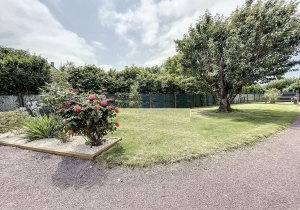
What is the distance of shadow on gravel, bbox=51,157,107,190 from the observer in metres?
2.49

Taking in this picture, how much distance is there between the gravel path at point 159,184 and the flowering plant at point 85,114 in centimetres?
72

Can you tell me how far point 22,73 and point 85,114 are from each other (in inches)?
360

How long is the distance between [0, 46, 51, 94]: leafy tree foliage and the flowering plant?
8.43 meters

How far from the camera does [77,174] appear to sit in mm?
2760

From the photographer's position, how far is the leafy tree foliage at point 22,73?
8564mm

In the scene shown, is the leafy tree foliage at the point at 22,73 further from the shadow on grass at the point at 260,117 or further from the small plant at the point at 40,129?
the shadow on grass at the point at 260,117

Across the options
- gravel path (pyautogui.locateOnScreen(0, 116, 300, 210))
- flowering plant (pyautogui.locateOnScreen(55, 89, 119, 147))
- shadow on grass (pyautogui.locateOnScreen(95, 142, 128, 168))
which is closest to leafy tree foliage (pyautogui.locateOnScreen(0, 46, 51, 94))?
gravel path (pyautogui.locateOnScreen(0, 116, 300, 210))

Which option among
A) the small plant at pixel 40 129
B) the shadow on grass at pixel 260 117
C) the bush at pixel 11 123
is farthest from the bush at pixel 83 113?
the shadow on grass at pixel 260 117

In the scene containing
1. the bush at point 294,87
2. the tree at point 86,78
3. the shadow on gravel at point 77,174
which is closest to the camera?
the shadow on gravel at point 77,174

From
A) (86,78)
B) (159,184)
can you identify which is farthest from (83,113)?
(86,78)

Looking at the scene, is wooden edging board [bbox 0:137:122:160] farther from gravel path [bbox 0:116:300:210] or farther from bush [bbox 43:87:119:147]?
bush [bbox 43:87:119:147]

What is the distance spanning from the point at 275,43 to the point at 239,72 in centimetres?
235

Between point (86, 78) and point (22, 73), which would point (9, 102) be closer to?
point (22, 73)

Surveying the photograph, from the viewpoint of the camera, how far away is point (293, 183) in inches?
90.5
